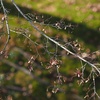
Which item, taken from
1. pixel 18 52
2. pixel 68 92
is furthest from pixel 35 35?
pixel 68 92

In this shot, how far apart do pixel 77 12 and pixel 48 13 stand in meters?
1.11

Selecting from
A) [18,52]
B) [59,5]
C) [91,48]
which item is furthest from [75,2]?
[18,52]

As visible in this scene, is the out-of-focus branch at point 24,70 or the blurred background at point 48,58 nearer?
the blurred background at point 48,58

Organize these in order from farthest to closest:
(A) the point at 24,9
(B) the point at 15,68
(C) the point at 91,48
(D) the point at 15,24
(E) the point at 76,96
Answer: (A) the point at 24,9, (D) the point at 15,24, (C) the point at 91,48, (B) the point at 15,68, (E) the point at 76,96

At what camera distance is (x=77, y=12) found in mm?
11961

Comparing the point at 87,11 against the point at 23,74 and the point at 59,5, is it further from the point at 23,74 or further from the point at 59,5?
the point at 23,74

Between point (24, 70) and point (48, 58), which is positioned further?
point (48, 58)

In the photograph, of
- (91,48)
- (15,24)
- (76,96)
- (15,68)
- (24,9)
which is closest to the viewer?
(76,96)

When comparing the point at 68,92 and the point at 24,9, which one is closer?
the point at 68,92

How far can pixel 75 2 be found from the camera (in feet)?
41.2

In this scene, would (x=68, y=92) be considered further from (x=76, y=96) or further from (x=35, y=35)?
(x=35, y=35)

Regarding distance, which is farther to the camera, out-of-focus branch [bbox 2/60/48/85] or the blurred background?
out-of-focus branch [bbox 2/60/48/85]

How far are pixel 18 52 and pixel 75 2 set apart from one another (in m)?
3.78

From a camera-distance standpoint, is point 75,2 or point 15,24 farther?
point 75,2
